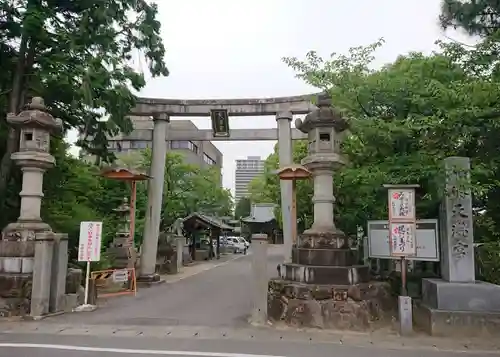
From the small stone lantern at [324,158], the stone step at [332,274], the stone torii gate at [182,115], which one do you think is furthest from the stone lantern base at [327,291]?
the stone torii gate at [182,115]

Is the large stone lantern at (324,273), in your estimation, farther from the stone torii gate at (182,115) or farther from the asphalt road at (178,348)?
the stone torii gate at (182,115)

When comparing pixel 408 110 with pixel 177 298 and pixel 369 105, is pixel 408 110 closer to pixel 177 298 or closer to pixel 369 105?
pixel 369 105

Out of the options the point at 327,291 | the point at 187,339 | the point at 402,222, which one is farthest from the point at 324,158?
the point at 187,339

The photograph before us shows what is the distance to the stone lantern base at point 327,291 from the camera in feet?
28.5

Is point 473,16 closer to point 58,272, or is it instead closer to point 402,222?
point 402,222

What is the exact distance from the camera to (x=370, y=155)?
1071cm

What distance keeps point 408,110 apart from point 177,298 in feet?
28.0

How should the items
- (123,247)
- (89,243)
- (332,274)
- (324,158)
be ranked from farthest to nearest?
(123,247) < (89,243) < (324,158) < (332,274)

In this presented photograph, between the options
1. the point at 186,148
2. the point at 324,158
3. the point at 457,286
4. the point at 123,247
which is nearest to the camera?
the point at 457,286

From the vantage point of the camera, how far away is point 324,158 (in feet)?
32.1

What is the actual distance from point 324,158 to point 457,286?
12.5 ft

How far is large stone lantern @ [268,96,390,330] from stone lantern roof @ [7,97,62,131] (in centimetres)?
638

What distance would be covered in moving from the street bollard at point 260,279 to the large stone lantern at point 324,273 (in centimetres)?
40

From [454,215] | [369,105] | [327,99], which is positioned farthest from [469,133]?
[327,99]
